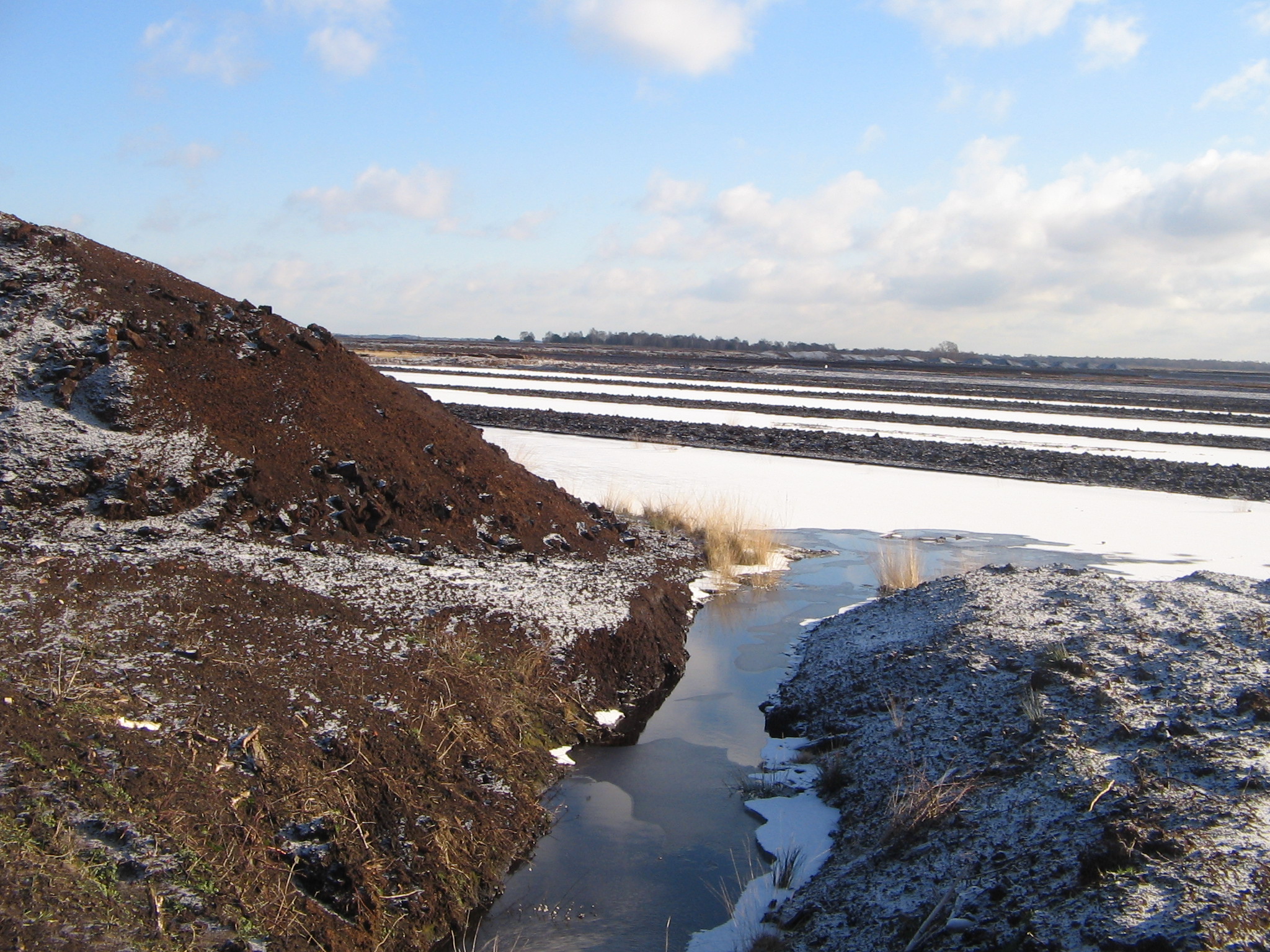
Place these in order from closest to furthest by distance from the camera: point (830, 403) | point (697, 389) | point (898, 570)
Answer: point (898, 570), point (830, 403), point (697, 389)

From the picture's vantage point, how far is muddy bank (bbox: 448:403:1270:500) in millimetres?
18453

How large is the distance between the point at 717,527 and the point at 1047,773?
7.44 metres

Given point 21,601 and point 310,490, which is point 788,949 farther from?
point 310,490

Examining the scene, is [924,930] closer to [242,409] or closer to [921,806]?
[921,806]

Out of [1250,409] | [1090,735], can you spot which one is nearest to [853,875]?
[1090,735]

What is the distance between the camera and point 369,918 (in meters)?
4.07

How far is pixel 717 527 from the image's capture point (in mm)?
A: 12047

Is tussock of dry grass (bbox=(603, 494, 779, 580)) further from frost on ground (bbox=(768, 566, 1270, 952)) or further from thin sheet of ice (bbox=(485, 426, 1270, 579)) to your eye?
frost on ground (bbox=(768, 566, 1270, 952))

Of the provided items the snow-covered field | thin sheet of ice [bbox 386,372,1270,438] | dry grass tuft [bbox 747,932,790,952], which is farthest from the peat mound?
thin sheet of ice [bbox 386,372,1270,438]

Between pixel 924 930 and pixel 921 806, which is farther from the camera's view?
pixel 921 806

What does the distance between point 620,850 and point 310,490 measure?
4.47 metres

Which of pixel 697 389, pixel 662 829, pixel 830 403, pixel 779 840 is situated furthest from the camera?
pixel 697 389

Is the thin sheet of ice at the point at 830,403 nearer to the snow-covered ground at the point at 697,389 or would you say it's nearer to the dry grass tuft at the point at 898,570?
the snow-covered ground at the point at 697,389

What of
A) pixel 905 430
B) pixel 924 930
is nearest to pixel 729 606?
pixel 924 930
